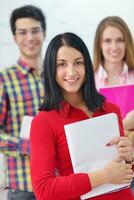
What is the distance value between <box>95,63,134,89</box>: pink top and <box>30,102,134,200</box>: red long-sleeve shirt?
92cm

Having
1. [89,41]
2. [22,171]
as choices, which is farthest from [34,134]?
[89,41]

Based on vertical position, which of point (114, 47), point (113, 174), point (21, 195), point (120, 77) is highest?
point (114, 47)

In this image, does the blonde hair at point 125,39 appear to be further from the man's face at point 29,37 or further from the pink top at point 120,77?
the man's face at point 29,37

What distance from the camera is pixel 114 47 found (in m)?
1.92

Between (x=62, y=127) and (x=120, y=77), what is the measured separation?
105cm

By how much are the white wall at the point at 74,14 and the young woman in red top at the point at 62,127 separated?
1.17 meters

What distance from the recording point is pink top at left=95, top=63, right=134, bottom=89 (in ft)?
6.21

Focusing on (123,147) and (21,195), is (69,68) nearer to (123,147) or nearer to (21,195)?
(123,147)

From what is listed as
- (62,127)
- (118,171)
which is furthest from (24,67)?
(118,171)

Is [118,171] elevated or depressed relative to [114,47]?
depressed

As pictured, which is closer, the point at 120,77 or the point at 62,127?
the point at 62,127

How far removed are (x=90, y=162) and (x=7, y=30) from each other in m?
1.46

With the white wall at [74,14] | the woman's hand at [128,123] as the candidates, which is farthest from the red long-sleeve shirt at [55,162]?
the white wall at [74,14]

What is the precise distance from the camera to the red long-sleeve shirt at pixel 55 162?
0.87 metres
